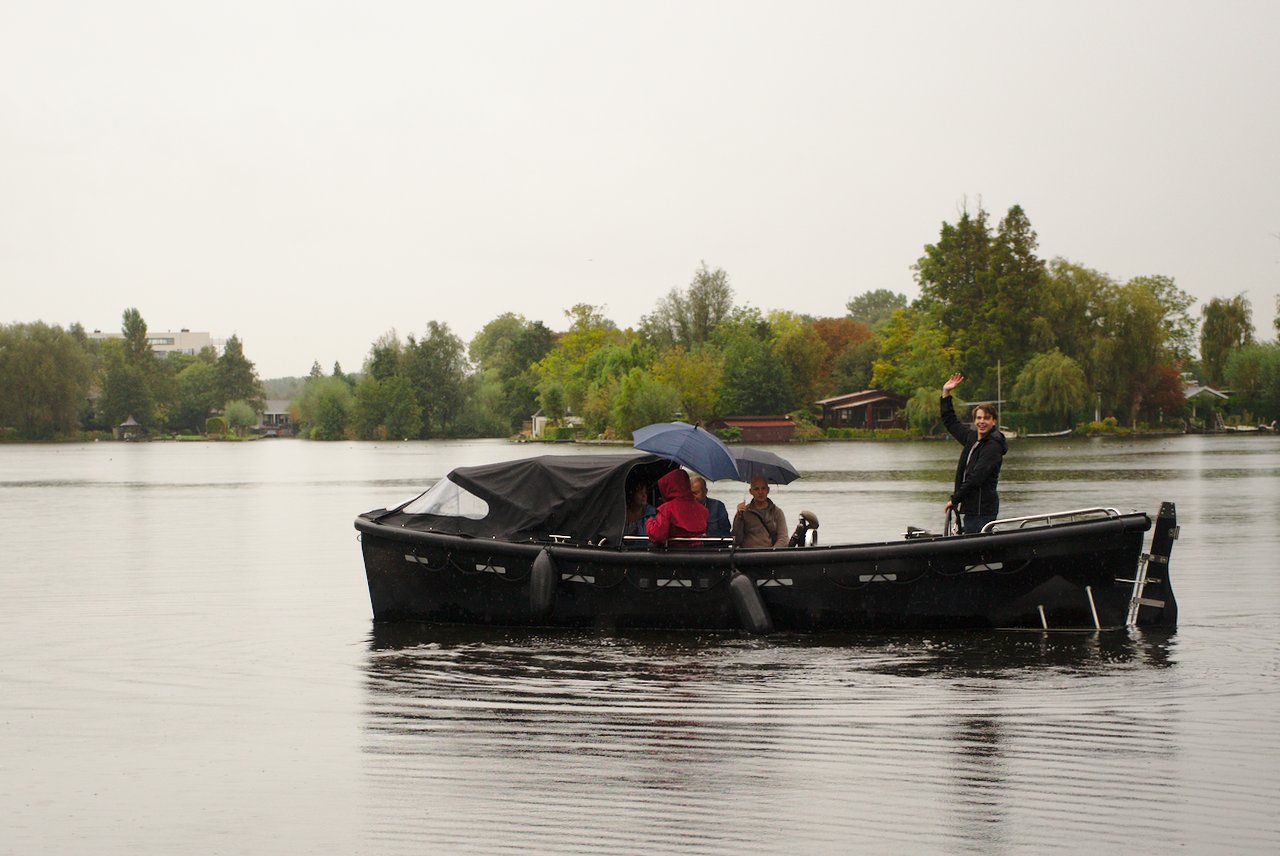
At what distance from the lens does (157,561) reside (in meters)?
24.0

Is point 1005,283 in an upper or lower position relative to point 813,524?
upper

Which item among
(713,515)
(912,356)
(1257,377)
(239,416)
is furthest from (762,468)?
(239,416)

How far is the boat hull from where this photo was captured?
1280cm

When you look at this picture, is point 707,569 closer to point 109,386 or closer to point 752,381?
point 752,381

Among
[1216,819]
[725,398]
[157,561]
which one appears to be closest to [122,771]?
[1216,819]

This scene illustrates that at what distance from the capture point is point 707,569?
44.7 feet

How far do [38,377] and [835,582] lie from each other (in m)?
129

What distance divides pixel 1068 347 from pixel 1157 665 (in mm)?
86137

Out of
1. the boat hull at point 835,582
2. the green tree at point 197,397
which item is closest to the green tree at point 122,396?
the green tree at point 197,397

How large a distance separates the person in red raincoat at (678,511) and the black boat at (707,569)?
0.66 feet

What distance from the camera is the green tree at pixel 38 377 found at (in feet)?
416

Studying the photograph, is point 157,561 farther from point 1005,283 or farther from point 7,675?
point 1005,283

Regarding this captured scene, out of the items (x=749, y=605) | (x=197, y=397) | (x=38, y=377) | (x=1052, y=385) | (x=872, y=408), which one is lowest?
(x=749, y=605)

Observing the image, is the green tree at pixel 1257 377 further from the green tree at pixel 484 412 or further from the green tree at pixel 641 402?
the green tree at pixel 484 412
